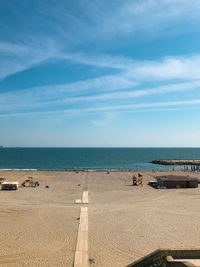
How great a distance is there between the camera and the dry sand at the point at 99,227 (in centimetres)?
1255

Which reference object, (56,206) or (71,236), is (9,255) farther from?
(56,206)

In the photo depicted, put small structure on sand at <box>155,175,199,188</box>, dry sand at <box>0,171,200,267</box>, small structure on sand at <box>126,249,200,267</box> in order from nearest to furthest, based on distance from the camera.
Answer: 1. small structure on sand at <box>126,249,200,267</box>
2. dry sand at <box>0,171,200,267</box>
3. small structure on sand at <box>155,175,199,188</box>

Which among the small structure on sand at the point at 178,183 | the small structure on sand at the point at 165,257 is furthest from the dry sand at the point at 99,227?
the small structure on sand at the point at 178,183

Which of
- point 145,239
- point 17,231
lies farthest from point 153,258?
point 17,231

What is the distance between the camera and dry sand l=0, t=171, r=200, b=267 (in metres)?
12.6

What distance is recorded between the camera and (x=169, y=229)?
1627 cm

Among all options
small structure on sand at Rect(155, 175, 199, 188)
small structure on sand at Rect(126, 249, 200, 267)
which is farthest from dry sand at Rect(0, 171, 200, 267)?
small structure on sand at Rect(155, 175, 199, 188)

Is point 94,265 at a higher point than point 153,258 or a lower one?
lower

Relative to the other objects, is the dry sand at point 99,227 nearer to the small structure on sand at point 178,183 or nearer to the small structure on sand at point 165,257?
the small structure on sand at point 165,257

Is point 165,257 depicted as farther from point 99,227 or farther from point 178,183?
point 178,183

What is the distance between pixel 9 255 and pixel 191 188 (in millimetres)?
26586

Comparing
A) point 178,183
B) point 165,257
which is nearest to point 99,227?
point 165,257

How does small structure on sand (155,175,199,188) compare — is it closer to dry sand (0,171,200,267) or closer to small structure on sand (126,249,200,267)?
dry sand (0,171,200,267)

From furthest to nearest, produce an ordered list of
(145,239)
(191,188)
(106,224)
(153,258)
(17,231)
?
1. (191,188)
2. (106,224)
3. (17,231)
4. (145,239)
5. (153,258)
